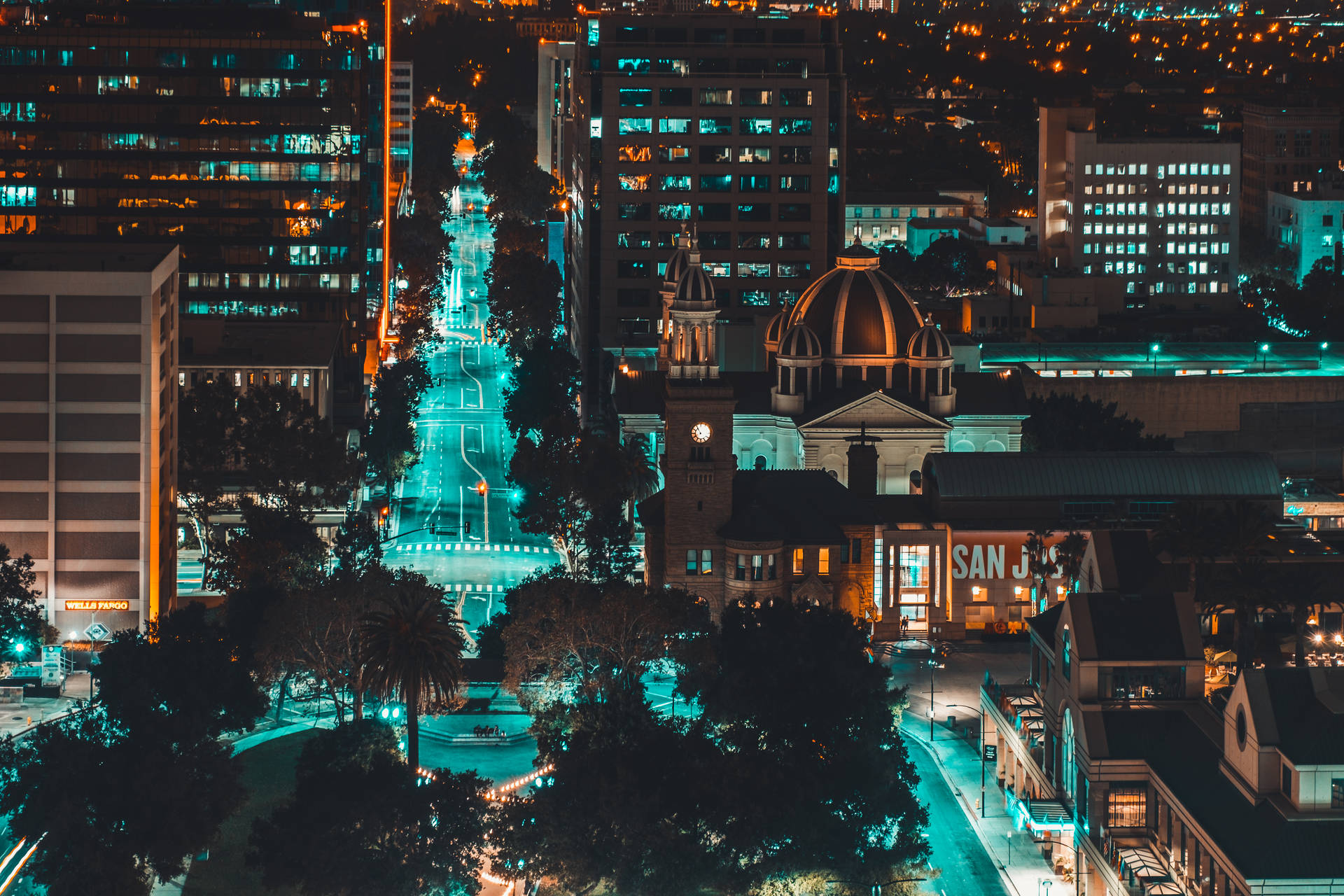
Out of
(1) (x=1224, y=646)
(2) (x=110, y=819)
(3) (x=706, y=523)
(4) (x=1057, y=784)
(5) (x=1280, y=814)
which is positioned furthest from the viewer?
(3) (x=706, y=523)

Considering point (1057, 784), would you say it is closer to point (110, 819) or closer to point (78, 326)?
point (110, 819)

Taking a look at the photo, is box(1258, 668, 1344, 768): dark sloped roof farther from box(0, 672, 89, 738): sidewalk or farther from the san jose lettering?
box(0, 672, 89, 738): sidewalk

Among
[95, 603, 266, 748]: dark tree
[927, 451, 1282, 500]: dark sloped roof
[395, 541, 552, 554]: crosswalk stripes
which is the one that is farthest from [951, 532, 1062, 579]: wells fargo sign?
[95, 603, 266, 748]: dark tree

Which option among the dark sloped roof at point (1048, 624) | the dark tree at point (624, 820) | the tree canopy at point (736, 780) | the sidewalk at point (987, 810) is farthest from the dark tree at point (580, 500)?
the dark tree at point (624, 820)

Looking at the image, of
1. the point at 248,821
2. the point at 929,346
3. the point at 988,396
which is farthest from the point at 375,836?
the point at 988,396

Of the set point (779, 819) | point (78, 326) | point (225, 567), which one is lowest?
point (779, 819)

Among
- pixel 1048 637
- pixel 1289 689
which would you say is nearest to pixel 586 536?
pixel 1048 637
